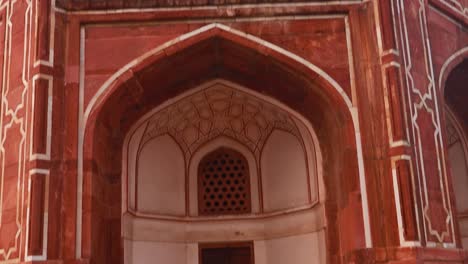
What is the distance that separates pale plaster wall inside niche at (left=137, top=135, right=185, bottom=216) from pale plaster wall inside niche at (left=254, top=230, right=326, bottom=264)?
1306 millimetres

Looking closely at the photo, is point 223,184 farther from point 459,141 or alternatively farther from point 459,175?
point 459,141

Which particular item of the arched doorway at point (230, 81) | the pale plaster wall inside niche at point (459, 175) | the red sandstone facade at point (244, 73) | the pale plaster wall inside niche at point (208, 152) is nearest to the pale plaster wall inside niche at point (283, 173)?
the pale plaster wall inside niche at point (208, 152)

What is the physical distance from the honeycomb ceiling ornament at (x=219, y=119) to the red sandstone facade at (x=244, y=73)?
0.70 m

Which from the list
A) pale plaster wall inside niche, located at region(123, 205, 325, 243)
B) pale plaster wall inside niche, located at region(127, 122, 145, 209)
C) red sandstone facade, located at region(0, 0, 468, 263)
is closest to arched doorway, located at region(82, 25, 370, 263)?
red sandstone facade, located at region(0, 0, 468, 263)

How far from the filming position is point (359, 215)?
21.0 ft

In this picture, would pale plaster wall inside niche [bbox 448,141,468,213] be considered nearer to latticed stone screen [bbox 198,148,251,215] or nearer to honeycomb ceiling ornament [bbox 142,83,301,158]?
honeycomb ceiling ornament [bbox 142,83,301,158]

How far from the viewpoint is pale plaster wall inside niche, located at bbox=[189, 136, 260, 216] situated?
885 centimetres

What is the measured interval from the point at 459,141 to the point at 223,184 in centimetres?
375

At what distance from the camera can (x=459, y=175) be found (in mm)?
9219

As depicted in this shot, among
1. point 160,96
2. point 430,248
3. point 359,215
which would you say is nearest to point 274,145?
point 160,96

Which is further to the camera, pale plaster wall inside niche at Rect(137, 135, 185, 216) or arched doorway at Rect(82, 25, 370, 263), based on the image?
pale plaster wall inside niche at Rect(137, 135, 185, 216)

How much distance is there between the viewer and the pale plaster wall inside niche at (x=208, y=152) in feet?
29.0

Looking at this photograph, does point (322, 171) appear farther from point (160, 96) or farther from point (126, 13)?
point (126, 13)

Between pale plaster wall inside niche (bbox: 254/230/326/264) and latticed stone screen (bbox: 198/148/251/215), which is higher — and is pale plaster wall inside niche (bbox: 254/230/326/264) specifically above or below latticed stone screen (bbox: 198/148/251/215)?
below
